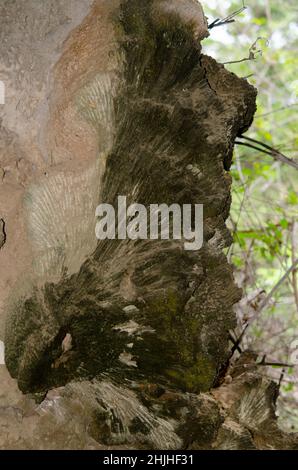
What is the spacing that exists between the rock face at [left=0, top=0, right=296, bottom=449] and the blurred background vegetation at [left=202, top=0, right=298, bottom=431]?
3.50 ft

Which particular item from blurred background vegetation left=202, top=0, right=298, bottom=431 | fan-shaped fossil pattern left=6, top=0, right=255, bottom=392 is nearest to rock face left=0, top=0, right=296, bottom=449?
fan-shaped fossil pattern left=6, top=0, right=255, bottom=392

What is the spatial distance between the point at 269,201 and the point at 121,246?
13.1 feet

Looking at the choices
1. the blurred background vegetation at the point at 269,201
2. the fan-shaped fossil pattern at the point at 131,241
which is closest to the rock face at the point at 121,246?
the fan-shaped fossil pattern at the point at 131,241

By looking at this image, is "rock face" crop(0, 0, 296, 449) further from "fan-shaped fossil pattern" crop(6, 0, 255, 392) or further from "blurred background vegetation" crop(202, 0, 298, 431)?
"blurred background vegetation" crop(202, 0, 298, 431)

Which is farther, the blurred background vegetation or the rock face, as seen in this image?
the blurred background vegetation

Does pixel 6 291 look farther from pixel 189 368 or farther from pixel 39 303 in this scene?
pixel 189 368

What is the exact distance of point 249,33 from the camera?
810 centimetres

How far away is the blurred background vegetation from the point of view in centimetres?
391

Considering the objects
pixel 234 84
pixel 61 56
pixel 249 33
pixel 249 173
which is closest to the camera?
pixel 61 56

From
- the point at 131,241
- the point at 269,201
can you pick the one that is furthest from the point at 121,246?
the point at 269,201

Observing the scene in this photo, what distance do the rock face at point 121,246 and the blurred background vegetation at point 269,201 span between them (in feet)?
3.50

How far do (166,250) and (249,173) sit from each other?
316 cm

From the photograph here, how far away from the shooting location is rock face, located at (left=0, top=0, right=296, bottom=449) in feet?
4.92
